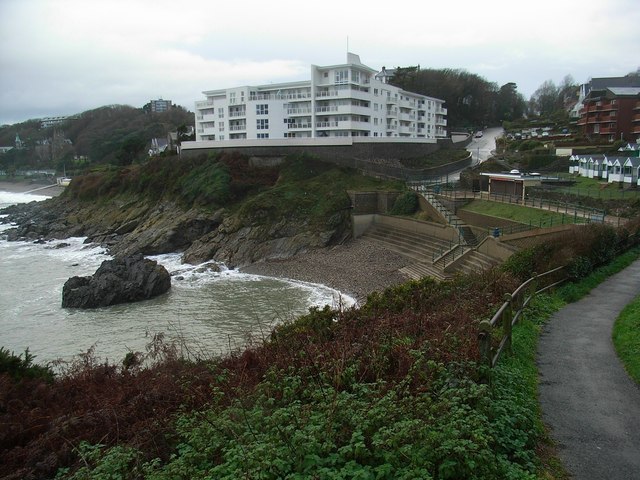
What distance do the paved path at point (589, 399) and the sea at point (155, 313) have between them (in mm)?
8885

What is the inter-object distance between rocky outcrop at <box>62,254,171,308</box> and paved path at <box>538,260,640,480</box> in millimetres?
21837

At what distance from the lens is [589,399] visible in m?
7.87

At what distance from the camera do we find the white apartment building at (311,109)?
172 feet

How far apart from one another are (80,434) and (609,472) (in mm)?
7315

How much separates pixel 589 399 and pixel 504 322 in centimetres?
176

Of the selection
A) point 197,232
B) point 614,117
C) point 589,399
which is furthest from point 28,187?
point 589,399

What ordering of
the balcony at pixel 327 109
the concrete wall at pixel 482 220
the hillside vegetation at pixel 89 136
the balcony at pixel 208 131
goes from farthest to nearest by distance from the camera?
the hillside vegetation at pixel 89 136 < the balcony at pixel 208 131 < the balcony at pixel 327 109 < the concrete wall at pixel 482 220

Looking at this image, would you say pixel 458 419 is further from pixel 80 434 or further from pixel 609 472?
pixel 80 434

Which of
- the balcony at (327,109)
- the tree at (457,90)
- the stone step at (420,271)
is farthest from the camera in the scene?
the tree at (457,90)

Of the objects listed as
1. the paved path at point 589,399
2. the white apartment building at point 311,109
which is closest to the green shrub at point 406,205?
the white apartment building at point 311,109

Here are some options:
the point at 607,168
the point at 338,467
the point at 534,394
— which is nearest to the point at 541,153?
the point at 607,168

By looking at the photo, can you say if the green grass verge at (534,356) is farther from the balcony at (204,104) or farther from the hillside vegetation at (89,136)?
the hillside vegetation at (89,136)

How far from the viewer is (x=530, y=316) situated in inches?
492

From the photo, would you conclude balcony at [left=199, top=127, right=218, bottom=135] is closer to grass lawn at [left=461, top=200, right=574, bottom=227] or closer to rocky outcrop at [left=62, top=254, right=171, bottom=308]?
rocky outcrop at [left=62, top=254, right=171, bottom=308]
